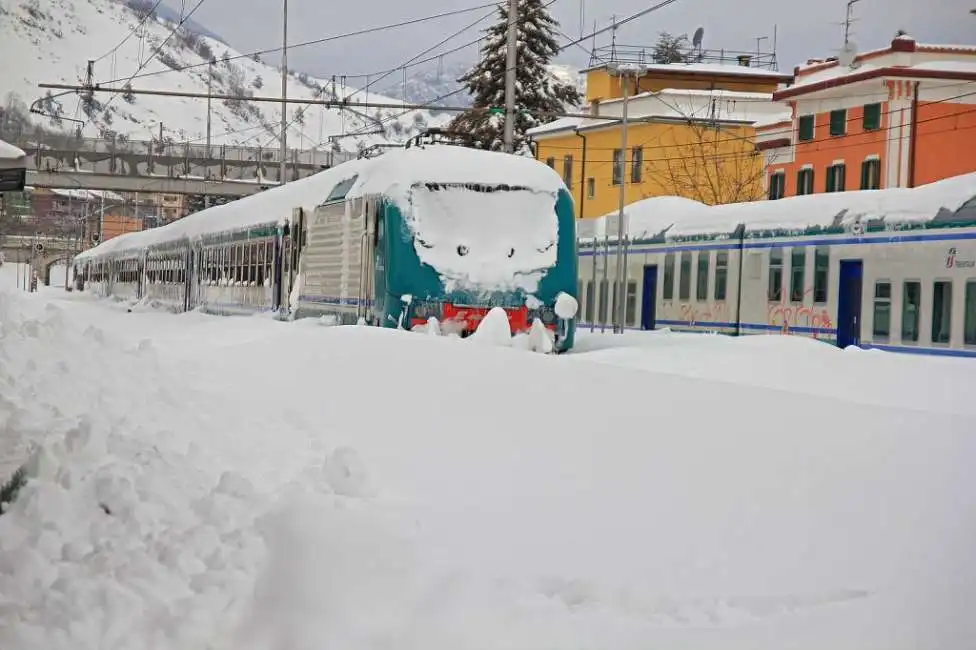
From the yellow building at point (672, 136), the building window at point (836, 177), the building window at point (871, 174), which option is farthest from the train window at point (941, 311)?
the yellow building at point (672, 136)

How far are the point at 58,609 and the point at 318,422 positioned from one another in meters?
3.94

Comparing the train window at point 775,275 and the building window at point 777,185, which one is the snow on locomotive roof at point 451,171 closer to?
the train window at point 775,275

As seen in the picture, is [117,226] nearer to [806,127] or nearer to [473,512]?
[806,127]

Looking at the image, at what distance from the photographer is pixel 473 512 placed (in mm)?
6980

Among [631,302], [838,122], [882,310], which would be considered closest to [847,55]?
[838,122]

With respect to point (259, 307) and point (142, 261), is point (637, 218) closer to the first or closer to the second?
point (259, 307)

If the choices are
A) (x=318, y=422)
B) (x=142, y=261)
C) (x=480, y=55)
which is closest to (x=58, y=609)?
(x=318, y=422)

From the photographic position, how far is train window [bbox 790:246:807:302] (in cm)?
2622

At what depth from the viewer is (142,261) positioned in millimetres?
48500

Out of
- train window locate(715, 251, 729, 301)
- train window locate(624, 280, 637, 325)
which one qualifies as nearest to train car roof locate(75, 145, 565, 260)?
train window locate(715, 251, 729, 301)

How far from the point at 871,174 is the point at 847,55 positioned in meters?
4.37

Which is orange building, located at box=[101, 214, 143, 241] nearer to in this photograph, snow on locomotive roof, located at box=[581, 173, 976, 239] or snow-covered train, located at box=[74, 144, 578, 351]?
snow on locomotive roof, located at box=[581, 173, 976, 239]

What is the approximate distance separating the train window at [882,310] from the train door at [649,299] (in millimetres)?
8341

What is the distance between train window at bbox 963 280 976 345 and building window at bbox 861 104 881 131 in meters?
23.5
